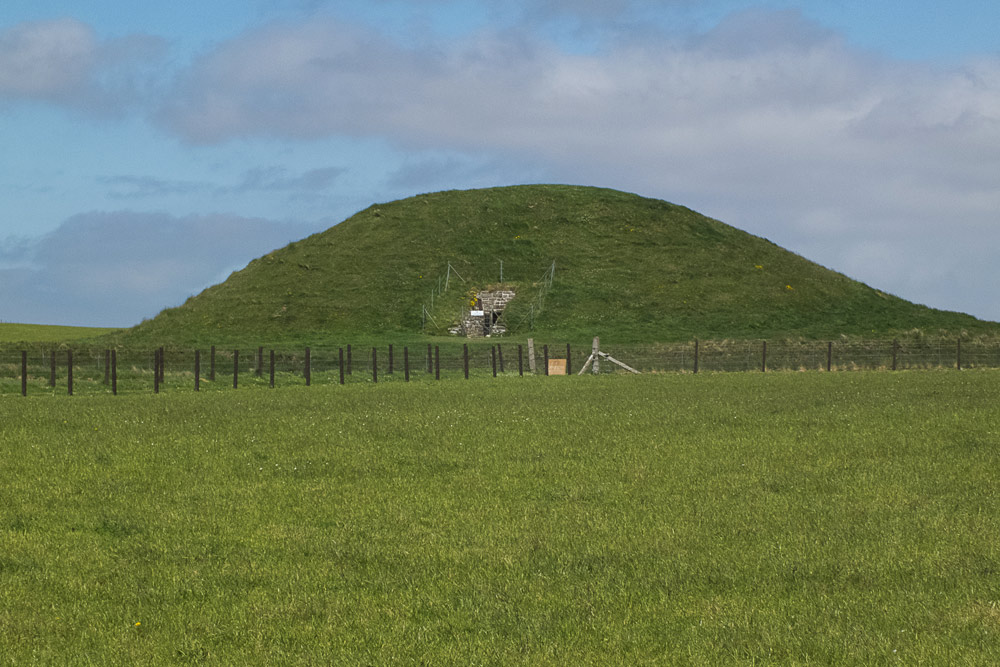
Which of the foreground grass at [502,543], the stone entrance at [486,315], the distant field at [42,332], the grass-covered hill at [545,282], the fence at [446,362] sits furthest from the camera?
the distant field at [42,332]

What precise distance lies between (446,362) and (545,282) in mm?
32863

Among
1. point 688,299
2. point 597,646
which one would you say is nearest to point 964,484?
point 597,646

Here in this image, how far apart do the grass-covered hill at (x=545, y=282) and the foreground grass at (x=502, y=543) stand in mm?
62263

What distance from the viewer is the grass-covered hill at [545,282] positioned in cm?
8794

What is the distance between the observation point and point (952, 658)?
774 centimetres

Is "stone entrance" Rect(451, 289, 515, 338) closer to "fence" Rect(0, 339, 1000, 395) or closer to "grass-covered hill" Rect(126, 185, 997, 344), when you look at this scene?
"grass-covered hill" Rect(126, 185, 997, 344)

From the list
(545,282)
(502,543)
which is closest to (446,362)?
(545,282)

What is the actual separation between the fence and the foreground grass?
84.8ft

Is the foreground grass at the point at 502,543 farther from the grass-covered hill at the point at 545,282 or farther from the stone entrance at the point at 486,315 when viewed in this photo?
the stone entrance at the point at 486,315

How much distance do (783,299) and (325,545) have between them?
287 ft

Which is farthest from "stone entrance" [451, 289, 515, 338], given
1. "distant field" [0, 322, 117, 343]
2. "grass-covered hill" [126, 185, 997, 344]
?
"distant field" [0, 322, 117, 343]

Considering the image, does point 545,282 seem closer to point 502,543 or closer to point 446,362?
point 446,362

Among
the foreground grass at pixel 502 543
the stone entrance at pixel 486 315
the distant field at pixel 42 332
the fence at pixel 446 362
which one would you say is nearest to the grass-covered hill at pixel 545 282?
the stone entrance at pixel 486 315

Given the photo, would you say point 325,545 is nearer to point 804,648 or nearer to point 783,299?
point 804,648
